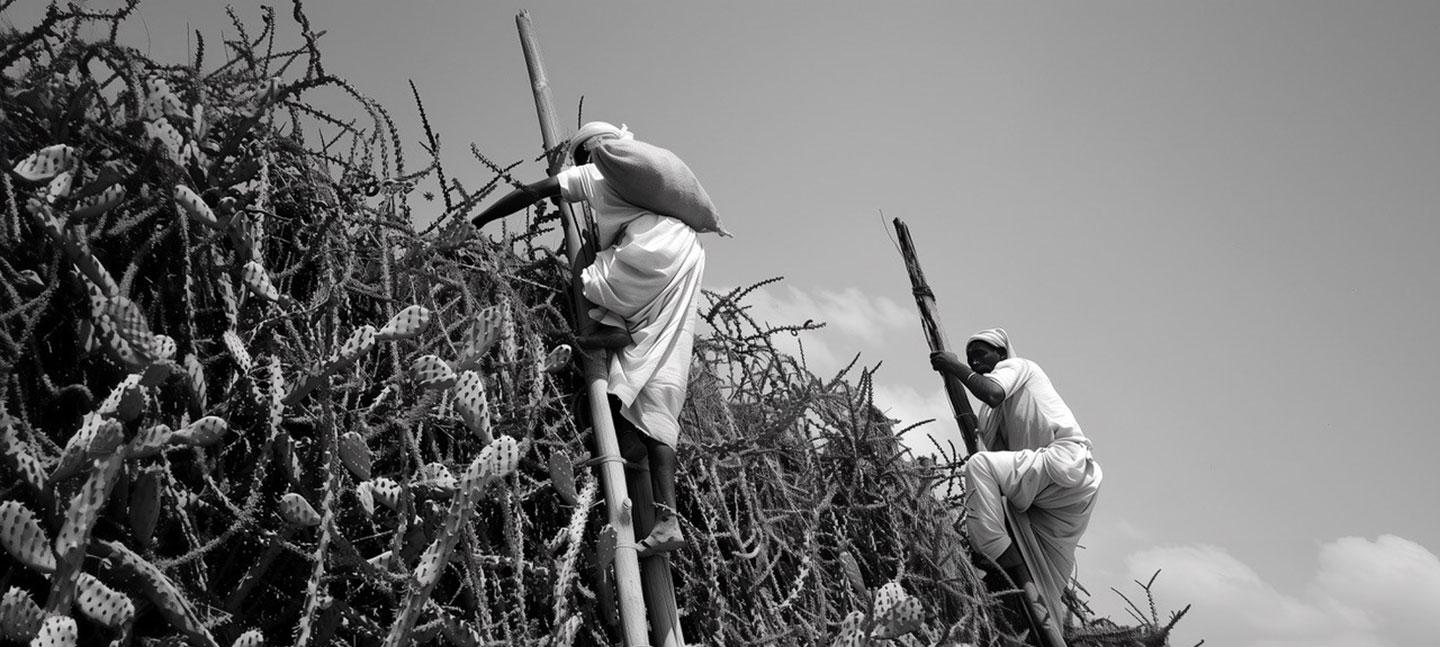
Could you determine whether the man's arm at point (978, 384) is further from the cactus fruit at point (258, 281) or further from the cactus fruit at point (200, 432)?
the cactus fruit at point (200, 432)

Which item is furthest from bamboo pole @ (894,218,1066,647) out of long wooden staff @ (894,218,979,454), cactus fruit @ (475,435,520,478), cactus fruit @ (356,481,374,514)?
cactus fruit @ (356,481,374,514)

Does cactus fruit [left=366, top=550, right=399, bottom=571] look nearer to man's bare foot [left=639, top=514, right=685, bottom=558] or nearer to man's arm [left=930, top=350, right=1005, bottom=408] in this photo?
man's bare foot [left=639, top=514, right=685, bottom=558]

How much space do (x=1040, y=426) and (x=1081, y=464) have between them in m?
0.26

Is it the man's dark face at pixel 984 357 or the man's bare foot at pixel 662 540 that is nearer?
the man's bare foot at pixel 662 540

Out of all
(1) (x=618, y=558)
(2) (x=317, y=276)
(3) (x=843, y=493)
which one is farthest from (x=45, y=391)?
(3) (x=843, y=493)

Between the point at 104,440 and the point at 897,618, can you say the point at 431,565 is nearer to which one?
the point at 104,440

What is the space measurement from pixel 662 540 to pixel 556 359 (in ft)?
2.23

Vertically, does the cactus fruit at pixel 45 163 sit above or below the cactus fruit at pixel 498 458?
above

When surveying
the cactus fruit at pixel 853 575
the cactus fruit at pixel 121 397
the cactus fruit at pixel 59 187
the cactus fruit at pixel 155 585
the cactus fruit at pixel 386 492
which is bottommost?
the cactus fruit at pixel 155 585

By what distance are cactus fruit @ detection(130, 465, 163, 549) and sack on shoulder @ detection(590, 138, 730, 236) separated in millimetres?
1930

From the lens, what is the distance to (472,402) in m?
2.85

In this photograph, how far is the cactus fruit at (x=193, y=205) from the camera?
2.78 m

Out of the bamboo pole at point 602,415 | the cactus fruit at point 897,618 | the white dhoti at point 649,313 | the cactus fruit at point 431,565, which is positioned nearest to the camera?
the cactus fruit at point 431,565

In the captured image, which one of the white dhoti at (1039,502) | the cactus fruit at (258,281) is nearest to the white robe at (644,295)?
the cactus fruit at (258,281)
